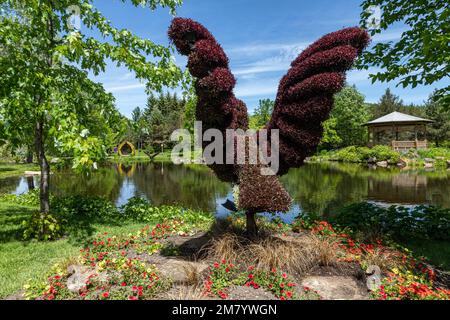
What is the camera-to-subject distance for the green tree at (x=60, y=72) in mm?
5090

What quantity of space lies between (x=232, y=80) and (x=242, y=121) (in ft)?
2.42

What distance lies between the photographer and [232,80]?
16.8 ft

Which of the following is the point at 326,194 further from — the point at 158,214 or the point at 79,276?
the point at 79,276

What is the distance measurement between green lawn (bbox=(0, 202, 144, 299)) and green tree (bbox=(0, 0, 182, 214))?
90 cm

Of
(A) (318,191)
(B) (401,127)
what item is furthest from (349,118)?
(A) (318,191)

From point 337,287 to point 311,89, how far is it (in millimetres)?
3043

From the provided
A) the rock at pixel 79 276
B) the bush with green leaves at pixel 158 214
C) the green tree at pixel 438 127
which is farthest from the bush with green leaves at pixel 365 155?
the rock at pixel 79 276

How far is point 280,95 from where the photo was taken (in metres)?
5.37

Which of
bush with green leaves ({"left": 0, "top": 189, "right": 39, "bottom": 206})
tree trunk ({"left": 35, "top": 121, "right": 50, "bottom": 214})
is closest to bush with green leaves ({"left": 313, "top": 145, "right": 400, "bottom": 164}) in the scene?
bush with green leaves ({"left": 0, "top": 189, "right": 39, "bottom": 206})

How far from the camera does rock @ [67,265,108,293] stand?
3.93m

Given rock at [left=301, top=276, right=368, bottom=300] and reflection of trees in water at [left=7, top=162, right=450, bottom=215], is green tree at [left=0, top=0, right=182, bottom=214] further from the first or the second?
reflection of trees in water at [left=7, top=162, right=450, bottom=215]

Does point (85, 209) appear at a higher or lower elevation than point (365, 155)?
lower

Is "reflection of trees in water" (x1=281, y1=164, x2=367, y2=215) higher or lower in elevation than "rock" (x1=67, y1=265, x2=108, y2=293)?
lower

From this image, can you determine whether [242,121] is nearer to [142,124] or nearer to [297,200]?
[142,124]
